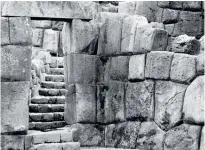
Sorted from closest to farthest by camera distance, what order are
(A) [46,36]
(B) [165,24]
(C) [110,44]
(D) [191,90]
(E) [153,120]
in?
(D) [191,90]
(E) [153,120]
(C) [110,44]
(B) [165,24]
(A) [46,36]

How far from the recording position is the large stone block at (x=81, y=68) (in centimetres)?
970

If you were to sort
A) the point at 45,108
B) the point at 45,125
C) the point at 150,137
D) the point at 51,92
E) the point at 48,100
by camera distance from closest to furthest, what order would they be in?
the point at 150,137 < the point at 45,125 < the point at 45,108 < the point at 48,100 < the point at 51,92

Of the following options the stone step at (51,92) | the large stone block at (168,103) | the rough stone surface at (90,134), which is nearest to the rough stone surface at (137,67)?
the large stone block at (168,103)

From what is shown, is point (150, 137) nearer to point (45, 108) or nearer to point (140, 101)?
point (140, 101)

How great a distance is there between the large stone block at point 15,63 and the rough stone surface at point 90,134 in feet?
5.20

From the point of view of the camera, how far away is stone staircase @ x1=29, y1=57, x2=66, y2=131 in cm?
1030

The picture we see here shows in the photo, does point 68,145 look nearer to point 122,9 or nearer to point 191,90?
point 191,90

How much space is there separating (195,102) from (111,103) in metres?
2.59

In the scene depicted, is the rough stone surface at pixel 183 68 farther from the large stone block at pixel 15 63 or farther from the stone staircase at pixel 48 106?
the stone staircase at pixel 48 106

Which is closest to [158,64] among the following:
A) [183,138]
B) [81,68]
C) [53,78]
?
[183,138]

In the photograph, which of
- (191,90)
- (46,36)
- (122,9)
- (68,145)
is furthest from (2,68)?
(46,36)

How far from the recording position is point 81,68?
9.74m

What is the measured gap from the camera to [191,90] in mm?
7426

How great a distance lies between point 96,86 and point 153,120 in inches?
73.9
